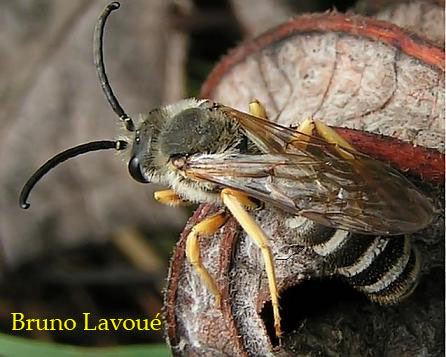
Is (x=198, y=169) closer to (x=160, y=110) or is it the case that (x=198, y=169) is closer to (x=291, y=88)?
(x=160, y=110)

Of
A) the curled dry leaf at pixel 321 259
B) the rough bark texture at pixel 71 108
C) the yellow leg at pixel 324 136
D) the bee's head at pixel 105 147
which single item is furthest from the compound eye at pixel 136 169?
the rough bark texture at pixel 71 108

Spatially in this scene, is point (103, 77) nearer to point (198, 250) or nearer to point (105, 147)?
point (105, 147)

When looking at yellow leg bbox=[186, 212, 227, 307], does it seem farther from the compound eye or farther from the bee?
the compound eye

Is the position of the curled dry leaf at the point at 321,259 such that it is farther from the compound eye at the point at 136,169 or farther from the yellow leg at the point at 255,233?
the compound eye at the point at 136,169

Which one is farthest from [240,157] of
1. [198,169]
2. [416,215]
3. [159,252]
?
[159,252]

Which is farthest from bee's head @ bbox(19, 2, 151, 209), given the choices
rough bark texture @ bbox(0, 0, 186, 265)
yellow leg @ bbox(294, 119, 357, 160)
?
rough bark texture @ bbox(0, 0, 186, 265)

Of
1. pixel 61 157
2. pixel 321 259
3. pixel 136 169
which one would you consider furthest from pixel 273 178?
pixel 61 157
